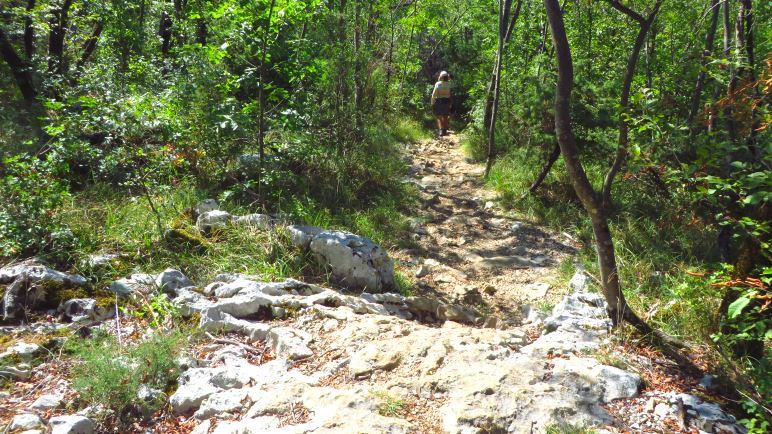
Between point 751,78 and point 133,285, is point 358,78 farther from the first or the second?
point 751,78

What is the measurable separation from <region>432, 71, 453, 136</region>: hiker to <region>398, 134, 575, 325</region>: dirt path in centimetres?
265

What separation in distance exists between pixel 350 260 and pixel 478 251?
2.41 m

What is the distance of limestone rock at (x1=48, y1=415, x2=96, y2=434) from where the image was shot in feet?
10.1

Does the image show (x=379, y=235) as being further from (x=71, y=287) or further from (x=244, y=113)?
(x=71, y=287)

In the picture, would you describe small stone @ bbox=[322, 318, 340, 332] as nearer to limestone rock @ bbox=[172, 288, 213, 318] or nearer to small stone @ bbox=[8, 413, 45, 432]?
limestone rock @ bbox=[172, 288, 213, 318]

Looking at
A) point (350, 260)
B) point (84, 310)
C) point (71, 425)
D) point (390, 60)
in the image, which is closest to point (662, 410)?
point (350, 260)

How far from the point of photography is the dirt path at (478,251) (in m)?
5.94

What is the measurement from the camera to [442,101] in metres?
12.2

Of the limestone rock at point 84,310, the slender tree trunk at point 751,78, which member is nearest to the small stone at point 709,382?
the slender tree trunk at point 751,78

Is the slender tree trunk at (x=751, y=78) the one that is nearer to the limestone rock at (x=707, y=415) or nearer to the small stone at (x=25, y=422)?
the limestone rock at (x=707, y=415)

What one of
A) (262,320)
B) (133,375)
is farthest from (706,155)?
(133,375)

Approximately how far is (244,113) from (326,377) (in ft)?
11.9

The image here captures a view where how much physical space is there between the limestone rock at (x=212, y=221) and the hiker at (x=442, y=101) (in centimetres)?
727

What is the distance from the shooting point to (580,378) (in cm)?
352
